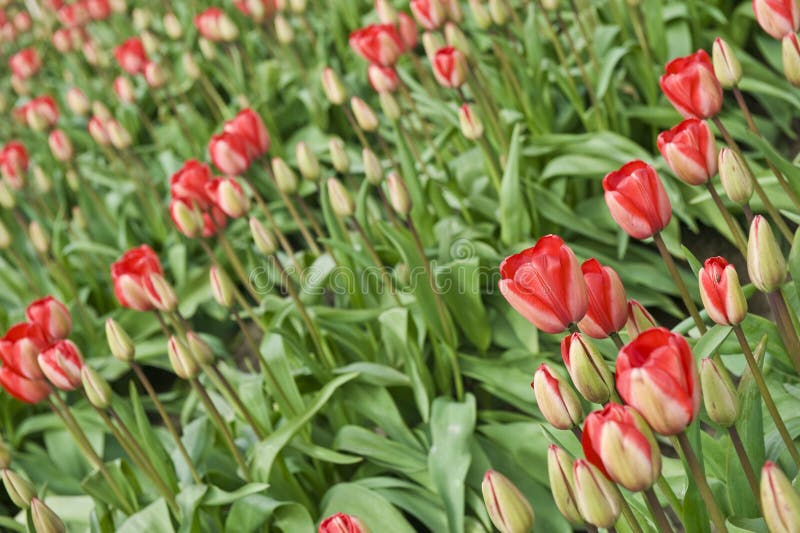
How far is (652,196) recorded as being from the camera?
141 cm

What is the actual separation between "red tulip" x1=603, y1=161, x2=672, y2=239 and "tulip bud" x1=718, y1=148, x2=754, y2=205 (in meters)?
0.16

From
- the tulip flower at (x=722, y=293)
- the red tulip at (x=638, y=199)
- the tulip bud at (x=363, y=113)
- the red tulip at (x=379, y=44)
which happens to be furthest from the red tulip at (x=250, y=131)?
the tulip flower at (x=722, y=293)

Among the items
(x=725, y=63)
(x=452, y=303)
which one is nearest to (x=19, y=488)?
(x=452, y=303)

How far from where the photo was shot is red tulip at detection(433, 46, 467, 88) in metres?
2.38

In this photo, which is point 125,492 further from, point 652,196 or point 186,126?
point 186,126

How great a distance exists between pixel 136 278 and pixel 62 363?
0.25m

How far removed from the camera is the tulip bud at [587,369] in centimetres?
115

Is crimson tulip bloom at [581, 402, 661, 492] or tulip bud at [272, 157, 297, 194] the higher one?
tulip bud at [272, 157, 297, 194]

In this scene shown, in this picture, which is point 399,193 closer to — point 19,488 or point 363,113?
point 363,113

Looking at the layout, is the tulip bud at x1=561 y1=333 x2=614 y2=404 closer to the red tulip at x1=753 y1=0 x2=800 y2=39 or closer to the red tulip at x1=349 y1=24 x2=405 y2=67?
the red tulip at x1=753 y1=0 x2=800 y2=39

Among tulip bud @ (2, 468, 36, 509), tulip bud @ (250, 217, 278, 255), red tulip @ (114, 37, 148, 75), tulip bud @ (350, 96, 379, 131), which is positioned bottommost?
tulip bud @ (2, 468, 36, 509)

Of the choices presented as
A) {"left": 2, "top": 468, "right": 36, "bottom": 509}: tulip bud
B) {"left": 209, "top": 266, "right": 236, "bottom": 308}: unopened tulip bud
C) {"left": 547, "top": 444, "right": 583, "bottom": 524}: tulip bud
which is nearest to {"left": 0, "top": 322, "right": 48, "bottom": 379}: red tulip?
{"left": 2, "top": 468, "right": 36, "bottom": 509}: tulip bud

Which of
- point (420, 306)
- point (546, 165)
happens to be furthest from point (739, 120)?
point (420, 306)

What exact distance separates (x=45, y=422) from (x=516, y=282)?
2.04 meters
